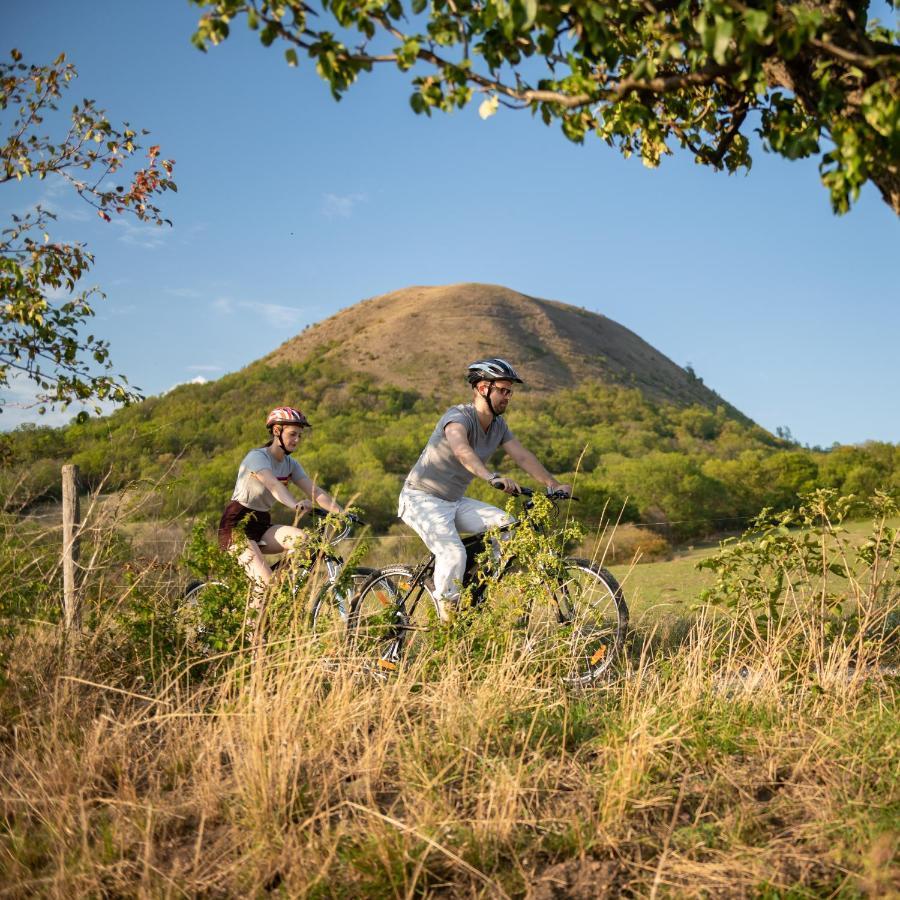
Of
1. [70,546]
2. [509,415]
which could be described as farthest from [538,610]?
[509,415]

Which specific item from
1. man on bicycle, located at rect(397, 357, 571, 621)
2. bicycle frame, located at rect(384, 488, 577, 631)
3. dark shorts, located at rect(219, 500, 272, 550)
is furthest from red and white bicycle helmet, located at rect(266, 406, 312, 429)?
bicycle frame, located at rect(384, 488, 577, 631)

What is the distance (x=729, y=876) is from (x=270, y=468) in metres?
4.87

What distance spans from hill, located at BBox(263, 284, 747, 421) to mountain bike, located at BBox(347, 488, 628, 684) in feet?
314

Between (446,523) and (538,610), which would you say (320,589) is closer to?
(446,523)

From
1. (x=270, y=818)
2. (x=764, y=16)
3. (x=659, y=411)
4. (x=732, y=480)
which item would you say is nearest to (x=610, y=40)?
(x=764, y=16)

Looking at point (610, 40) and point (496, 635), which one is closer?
point (610, 40)

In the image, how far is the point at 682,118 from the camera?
5926mm

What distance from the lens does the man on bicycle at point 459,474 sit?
22.1ft

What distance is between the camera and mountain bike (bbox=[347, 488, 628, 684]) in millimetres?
5816

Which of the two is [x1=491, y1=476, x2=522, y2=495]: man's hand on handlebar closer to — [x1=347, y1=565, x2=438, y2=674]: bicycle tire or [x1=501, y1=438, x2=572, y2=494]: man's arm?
[x1=501, y1=438, x2=572, y2=494]: man's arm

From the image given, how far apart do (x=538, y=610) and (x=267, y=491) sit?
264 centimetres

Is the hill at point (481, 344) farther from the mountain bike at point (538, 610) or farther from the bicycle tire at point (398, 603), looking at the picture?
the mountain bike at point (538, 610)

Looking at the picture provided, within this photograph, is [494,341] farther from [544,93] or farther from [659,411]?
[544,93]

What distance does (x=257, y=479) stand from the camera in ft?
24.4
